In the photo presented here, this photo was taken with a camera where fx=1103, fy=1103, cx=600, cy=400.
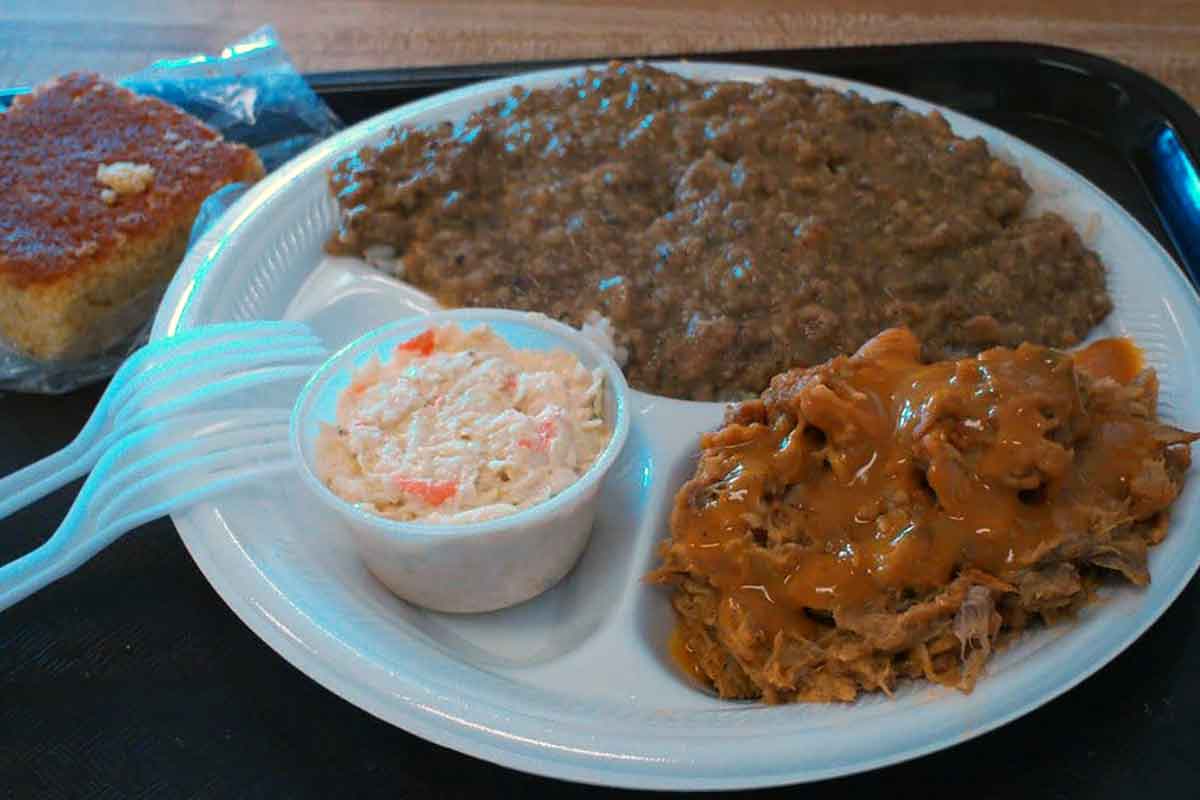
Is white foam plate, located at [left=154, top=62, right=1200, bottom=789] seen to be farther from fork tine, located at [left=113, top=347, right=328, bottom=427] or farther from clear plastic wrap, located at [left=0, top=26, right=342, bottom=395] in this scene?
clear plastic wrap, located at [left=0, top=26, right=342, bottom=395]

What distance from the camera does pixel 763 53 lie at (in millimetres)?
3273

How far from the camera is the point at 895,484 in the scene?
163 cm

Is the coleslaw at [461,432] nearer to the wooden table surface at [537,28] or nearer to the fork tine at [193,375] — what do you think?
the fork tine at [193,375]

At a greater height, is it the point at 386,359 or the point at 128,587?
the point at 386,359

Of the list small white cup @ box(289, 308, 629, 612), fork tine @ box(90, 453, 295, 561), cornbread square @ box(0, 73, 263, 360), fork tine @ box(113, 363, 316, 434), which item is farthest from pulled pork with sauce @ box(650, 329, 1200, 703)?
cornbread square @ box(0, 73, 263, 360)

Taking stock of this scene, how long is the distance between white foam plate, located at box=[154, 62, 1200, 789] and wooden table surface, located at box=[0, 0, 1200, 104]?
164 cm

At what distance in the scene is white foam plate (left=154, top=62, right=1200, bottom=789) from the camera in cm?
148

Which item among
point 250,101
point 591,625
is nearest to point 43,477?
point 591,625

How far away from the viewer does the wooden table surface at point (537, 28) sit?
3.81 metres

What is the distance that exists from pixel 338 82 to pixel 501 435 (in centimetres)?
182

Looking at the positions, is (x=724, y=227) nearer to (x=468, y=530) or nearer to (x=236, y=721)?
(x=468, y=530)

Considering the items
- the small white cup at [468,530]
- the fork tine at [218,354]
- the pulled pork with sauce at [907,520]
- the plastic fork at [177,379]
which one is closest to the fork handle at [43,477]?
the plastic fork at [177,379]

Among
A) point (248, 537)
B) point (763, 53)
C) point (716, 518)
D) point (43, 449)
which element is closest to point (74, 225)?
point (43, 449)

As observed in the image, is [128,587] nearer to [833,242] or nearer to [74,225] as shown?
[74,225]
